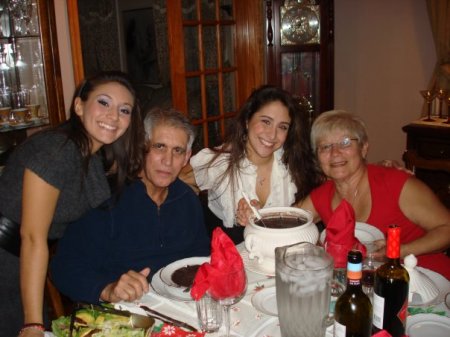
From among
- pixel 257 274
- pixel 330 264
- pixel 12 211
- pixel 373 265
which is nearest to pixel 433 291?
pixel 373 265

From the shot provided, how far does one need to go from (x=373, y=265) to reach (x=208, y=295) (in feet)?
1.50

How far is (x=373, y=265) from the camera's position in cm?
121

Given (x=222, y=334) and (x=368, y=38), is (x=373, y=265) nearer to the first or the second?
(x=222, y=334)

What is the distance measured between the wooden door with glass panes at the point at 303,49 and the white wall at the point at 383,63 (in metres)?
0.45

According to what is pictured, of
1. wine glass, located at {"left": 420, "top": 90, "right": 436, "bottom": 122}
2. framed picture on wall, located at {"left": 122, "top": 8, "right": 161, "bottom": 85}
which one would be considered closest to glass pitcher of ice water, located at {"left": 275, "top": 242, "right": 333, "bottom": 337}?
wine glass, located at {"left": 420, "top": 90, "right": 436, "bottom": 122}

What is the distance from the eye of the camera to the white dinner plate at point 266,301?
1.16 metres

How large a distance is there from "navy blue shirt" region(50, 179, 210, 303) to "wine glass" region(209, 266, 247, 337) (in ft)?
1.43

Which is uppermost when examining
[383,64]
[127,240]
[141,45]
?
[141,45]

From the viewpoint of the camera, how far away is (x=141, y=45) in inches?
216

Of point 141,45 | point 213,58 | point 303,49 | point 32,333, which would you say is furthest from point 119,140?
point 141,45

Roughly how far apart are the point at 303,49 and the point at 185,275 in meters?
2.93

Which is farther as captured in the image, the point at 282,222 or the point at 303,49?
the point at 303,49

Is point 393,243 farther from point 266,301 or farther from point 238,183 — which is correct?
point 238,183

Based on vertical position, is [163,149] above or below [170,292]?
above
